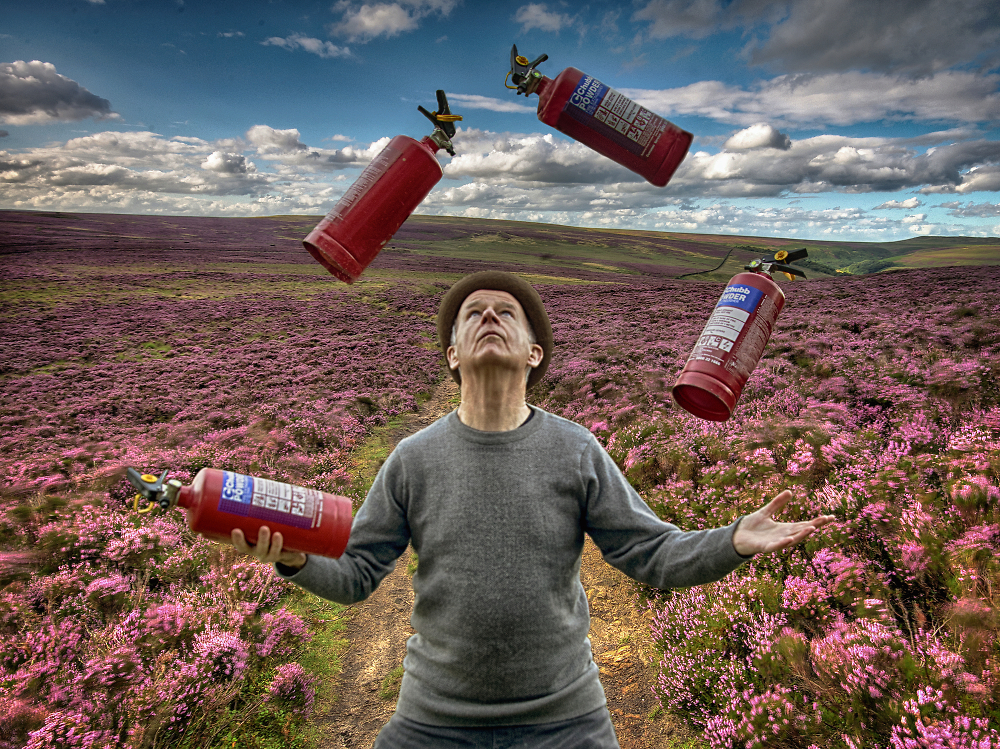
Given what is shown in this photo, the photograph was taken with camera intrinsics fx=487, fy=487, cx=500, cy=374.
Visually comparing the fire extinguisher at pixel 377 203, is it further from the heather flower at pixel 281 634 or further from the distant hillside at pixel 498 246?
the distant hillside at pixel 498 246

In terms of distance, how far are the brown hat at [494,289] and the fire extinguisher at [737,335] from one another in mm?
862

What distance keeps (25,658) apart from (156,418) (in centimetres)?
988

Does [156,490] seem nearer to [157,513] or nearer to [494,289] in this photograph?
[494,289]

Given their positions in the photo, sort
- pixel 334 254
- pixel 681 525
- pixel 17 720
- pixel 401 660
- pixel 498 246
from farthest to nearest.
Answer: pixel 498 246 → pixel 681 525 → pixel 401 660 → pixel 17 720 → pixel 334 254

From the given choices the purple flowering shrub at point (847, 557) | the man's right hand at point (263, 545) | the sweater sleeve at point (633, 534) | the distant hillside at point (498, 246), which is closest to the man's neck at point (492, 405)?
the sweater sleeve at point (633, 534)

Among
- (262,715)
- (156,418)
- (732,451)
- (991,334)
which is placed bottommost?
(156,418)

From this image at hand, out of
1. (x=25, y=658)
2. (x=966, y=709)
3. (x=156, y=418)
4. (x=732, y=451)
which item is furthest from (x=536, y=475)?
(x=156, y=418)

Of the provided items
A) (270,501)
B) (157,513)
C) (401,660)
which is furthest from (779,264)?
(157,513)

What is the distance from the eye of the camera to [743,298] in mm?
2346

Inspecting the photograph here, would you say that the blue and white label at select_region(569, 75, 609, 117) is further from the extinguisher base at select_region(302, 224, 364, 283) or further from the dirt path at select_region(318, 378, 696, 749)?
the dirt path at select_region(318, 378, 696, 749)

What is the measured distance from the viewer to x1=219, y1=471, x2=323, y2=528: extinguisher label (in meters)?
1.94

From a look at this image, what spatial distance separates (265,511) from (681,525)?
16.2 ft

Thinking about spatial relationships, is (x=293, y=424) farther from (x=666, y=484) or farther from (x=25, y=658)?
(x=666, y=484)

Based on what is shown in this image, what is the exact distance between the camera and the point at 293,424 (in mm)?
10578
